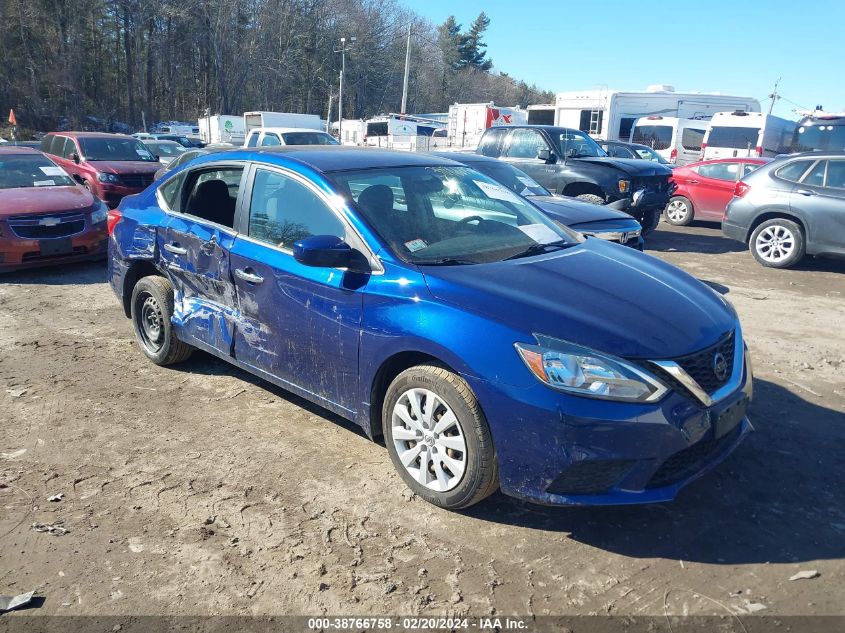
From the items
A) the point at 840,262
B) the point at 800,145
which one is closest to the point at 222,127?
the point at 800,145

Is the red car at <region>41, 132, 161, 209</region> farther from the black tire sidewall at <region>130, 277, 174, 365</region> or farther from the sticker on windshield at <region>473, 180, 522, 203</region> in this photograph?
the sticker on windshield at <region>473, 180, 522, 203</region>

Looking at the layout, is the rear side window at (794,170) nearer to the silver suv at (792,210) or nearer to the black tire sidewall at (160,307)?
the silver suv at (792,210)

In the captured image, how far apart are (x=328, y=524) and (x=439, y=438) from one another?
70cm

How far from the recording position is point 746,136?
836 inches

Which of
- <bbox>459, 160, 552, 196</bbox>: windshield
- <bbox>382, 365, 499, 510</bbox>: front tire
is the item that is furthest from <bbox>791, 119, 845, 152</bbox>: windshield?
<bbox>382, 365, 499, 510</bbox>: front tire

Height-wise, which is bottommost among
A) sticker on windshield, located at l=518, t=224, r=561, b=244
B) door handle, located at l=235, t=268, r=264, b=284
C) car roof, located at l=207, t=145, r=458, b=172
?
door handle, located at l=235, t=268, r=264, b=284

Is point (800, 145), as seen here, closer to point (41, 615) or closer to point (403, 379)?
point (403, 379)

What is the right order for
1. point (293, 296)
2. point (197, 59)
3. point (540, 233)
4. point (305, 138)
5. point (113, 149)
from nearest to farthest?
point (293, 296), point (540, 233), point (113, 149), point (305, 138), point (197, 59)

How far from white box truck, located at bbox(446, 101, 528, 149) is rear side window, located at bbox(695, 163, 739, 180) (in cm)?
1765

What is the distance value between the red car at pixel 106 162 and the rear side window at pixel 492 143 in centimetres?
652

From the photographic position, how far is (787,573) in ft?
9.39

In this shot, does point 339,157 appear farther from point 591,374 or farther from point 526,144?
point 526,144

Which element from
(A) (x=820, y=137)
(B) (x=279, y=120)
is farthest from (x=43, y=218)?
(B) (x=279, y=120)

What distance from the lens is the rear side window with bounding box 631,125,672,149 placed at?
25.6 m
